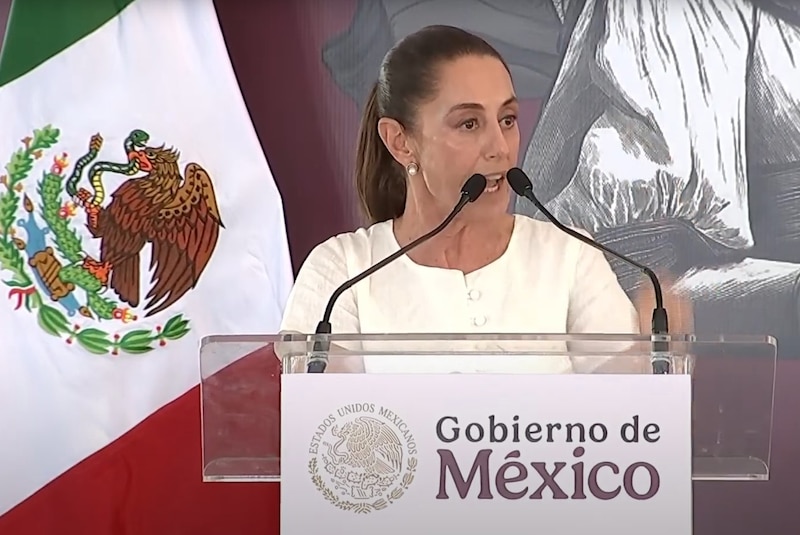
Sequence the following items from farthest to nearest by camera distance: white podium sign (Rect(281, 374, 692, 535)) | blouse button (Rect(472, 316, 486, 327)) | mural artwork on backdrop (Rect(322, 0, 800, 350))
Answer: mural artwork on backdrop (Rect(322, 0, 800, 350)) < blouse button (Rect(472, 316, 486, 327)) < white podium sign (Rect(281, 374, 692, 535))

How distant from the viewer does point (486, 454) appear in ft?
4.80

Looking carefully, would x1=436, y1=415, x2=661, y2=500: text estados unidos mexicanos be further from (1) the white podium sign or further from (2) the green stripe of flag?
(2) the green stripe of flag

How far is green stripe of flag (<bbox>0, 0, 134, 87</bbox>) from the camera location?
241 cm

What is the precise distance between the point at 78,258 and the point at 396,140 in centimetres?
74

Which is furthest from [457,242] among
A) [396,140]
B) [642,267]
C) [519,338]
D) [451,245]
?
[519,338]

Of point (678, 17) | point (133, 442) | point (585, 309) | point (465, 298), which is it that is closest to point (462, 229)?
point (465, 298)

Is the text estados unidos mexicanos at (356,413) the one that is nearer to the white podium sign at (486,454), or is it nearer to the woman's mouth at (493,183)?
the white podium sign at (486,454)

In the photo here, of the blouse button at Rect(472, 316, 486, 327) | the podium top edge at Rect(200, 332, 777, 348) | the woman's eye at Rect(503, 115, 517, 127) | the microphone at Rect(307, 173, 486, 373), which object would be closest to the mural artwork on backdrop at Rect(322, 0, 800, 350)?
the woman's eye at Rect(503, 115, 517, 127)

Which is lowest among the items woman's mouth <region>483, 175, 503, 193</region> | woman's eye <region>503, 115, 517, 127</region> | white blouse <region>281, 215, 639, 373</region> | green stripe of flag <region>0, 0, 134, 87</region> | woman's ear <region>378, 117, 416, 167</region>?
white blouse <region>281, 215, 639, 373</region>

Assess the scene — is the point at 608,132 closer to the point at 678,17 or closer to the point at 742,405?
the point at 678,17

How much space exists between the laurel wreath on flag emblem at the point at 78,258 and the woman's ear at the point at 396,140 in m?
0.41

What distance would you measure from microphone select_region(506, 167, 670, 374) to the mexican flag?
0.54 metres

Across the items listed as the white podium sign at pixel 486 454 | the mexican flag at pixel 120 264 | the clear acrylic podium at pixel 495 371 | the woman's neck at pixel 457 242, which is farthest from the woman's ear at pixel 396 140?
the white podium sign at pixel 486 454

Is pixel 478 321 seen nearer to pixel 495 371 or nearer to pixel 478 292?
pixel 478 292
